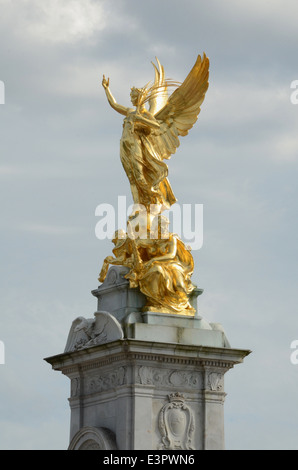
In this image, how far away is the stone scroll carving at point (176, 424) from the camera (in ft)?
120

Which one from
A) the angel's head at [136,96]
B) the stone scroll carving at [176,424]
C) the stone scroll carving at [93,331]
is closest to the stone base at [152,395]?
the stone scroll carving at [176,424]

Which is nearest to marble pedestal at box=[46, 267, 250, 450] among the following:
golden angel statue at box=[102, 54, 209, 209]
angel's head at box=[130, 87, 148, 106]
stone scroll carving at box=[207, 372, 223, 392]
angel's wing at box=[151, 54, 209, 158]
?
stone scroll carving at box=[207, 372, 223, 392]

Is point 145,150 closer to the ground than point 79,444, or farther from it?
farther from it

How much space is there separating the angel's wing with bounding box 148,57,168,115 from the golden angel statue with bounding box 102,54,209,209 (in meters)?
0.02

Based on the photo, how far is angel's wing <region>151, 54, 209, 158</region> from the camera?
3878 cm

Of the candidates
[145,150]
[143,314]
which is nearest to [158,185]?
[145,150]

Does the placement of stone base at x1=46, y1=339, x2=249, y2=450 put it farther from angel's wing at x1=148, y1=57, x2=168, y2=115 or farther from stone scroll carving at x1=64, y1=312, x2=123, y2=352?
angel's wing at x1=148, y1=57, x2=168, y2=115

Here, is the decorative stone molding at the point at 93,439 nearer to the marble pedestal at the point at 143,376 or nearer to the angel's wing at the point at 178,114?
the marble pedestal at the point at 143,376
